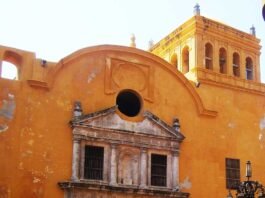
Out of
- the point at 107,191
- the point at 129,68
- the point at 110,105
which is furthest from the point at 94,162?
the point at 129,68

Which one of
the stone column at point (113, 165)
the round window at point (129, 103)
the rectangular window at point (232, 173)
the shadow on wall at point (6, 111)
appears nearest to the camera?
the shadow on wall at point (6, 111)

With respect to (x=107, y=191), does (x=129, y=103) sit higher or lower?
higher

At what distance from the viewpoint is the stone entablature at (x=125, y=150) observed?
656 inches

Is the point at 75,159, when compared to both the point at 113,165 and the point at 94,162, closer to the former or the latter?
the point at 94,162

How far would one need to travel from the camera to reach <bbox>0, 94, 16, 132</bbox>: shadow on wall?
16000 millimetres

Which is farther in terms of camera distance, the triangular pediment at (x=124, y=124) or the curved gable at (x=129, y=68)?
the curved gable at (x=129, y=68)

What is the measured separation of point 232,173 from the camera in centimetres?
1948

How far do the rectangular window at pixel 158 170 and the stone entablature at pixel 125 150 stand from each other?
0.11 m

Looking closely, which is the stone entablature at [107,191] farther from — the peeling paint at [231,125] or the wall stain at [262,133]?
the wall stain at [262,133]

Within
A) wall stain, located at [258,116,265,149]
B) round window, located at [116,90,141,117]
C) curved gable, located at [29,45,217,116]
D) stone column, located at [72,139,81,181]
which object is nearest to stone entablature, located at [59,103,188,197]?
stone column, located at [72,139,81,181]

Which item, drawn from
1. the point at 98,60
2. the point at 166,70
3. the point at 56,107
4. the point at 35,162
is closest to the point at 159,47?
the point at 166,70

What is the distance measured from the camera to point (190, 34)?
72.5ft

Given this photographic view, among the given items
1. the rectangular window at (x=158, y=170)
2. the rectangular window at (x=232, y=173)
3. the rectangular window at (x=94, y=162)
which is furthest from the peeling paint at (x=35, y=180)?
the rectangular window at (x=232, y=173)

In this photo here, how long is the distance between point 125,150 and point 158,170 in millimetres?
1397
